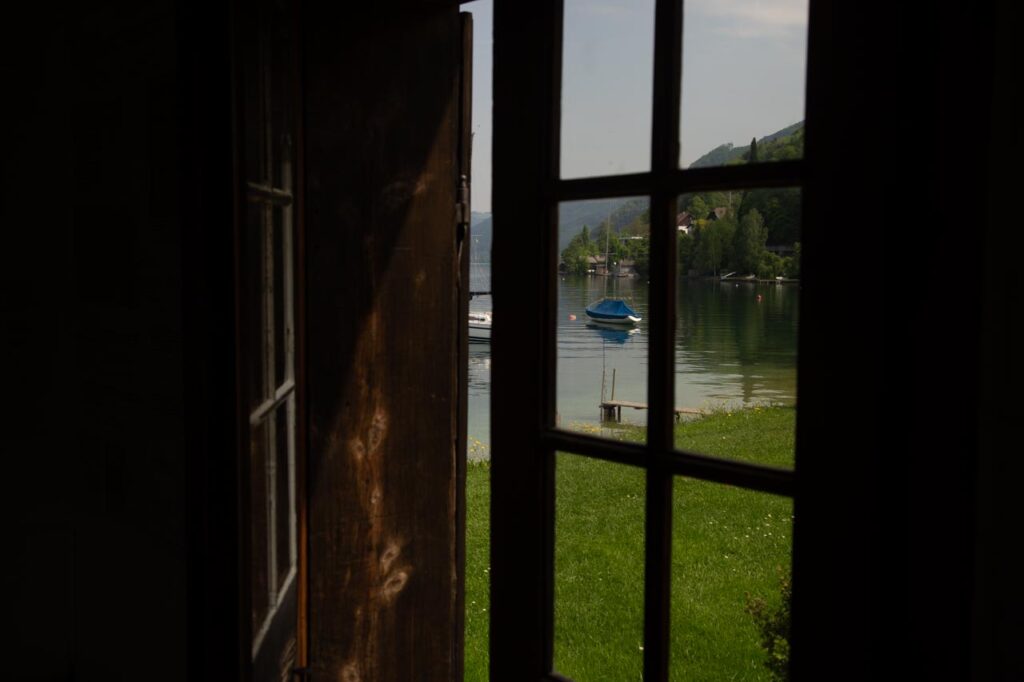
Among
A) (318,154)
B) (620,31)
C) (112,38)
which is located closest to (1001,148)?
(620,31)

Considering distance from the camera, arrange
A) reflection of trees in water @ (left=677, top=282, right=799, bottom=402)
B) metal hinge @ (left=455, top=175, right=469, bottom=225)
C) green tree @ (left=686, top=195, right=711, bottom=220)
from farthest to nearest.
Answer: reflection of trees in water @ (left=677, top=282, right=799, bottom=402)
metal hinge @ (left=455, top=175, right=469, bottom=225)
green tree @ (left=686, top=195, right=711, bottom=220)

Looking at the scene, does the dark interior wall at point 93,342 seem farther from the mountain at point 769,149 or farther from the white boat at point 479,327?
the white boat at point 479,327

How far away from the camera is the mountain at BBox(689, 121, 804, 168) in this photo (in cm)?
82

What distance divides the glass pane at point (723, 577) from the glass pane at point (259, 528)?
4.03 metres

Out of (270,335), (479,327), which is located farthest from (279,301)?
(479,327)

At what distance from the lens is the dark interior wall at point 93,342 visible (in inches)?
52.6

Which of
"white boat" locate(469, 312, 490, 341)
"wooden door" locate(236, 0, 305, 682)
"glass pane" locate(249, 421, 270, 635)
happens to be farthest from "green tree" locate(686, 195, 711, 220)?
"white boat" locate(469, 312, 490, 341)

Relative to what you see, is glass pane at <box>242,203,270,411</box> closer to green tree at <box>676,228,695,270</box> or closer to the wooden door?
the wooden door

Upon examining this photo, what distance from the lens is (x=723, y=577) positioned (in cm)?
712

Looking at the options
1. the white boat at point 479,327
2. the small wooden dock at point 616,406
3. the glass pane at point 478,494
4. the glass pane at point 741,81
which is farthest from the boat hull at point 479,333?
the glass pane at point 741,81

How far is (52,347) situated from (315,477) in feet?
2.03

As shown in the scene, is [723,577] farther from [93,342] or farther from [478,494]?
[93,342]

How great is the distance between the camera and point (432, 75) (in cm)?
154

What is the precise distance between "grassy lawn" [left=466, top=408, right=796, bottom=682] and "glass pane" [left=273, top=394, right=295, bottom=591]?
11.5 feet
